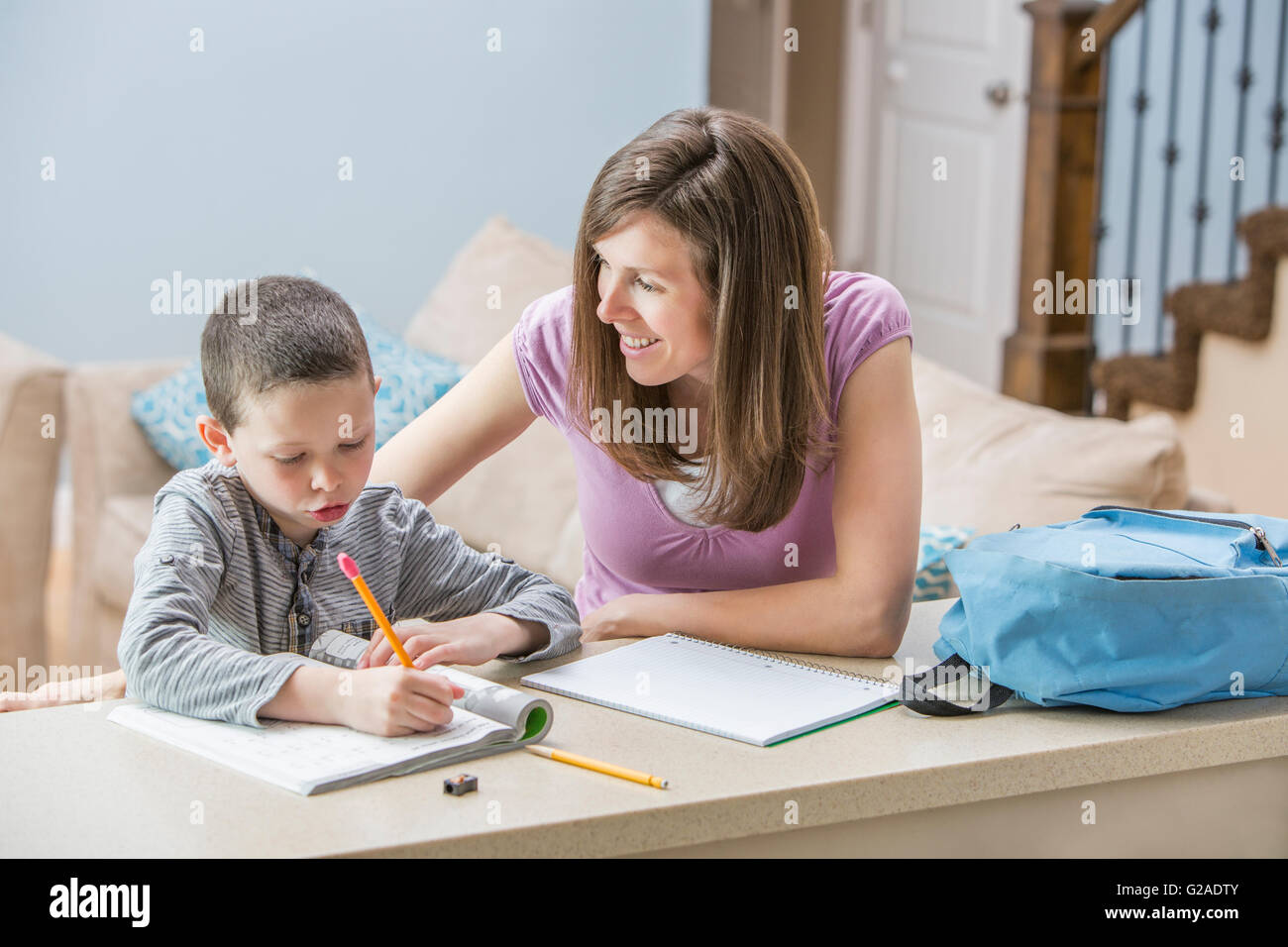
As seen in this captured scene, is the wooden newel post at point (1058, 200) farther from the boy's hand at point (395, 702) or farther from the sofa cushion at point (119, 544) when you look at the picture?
the boy's hand at point (395, 702)

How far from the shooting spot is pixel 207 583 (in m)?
1.10

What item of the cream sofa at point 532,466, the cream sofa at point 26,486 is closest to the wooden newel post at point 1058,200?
the cream sofa at point 532,466

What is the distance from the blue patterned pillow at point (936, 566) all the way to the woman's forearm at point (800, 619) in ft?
2.25

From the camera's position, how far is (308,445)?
1094 mm

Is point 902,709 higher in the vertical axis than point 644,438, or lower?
lower

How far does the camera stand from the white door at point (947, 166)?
13.8 ft

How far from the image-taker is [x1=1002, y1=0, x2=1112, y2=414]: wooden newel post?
12.4ft

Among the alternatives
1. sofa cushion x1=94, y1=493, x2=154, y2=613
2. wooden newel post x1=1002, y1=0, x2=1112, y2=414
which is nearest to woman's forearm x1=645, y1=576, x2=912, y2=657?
sofa cushion x1=94, y1=493, x2=154, y2=613

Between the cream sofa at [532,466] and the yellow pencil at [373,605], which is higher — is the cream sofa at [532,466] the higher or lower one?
the lower one

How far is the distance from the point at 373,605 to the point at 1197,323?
308cm

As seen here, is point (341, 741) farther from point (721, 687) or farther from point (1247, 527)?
point (1247, 527)

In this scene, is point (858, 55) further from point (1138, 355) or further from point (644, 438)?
point (644, 438)
